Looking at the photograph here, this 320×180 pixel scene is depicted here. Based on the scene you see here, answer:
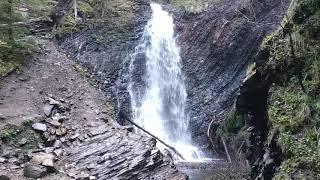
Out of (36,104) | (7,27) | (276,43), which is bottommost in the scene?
(276,43)

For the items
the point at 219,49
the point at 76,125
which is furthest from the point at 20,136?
the point at 219,49

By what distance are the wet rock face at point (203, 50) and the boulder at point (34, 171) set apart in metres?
9.00

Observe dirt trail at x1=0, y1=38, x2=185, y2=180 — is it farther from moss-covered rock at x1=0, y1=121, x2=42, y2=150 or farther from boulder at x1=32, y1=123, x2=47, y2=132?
moss-covered rock at x1=0, y1=121, x2=42, y2=150

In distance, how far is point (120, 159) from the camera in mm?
14078

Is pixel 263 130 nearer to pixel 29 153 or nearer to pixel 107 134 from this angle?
pixel 107 134

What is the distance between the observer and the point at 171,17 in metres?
27.3

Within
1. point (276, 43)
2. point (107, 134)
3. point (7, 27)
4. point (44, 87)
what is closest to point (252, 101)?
point (276, 43)

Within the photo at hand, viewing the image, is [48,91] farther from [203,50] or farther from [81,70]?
[203,50]

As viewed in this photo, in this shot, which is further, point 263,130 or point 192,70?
point 192,70

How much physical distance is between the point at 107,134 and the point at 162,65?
9.73 metres

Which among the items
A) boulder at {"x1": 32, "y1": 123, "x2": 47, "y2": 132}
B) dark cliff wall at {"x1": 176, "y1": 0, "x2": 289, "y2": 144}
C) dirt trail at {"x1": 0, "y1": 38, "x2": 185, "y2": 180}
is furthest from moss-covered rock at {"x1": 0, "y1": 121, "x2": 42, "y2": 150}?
dark cliff wall at {"x1": 176, "y1": 0, "x2": 289, "y2": 144}

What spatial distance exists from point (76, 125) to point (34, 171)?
4143mm

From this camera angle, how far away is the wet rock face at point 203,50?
75.2 ft

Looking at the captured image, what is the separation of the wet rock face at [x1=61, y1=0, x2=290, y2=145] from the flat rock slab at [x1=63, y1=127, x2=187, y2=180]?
249 inches
